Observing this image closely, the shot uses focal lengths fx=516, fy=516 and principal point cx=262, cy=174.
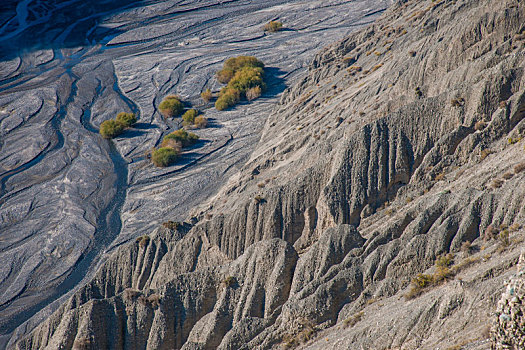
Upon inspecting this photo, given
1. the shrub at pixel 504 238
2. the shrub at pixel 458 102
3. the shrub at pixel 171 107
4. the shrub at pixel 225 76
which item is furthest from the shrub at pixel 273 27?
the shrub at pixel 504 238

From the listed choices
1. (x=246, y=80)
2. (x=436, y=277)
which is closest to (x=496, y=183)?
(x=436, y=277)

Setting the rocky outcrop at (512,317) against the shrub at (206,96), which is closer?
the rocky outcrop at (512,317)

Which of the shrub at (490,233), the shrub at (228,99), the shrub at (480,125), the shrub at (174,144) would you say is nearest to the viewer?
the shrub at (490,233)

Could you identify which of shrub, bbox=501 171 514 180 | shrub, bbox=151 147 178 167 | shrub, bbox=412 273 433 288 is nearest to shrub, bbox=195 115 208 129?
shrub, bbox=151 147 178 167

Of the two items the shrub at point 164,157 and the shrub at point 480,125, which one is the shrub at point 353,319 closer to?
the shrub at point 480,125

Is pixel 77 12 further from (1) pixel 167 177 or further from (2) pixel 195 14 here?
(1) pixel 167 177

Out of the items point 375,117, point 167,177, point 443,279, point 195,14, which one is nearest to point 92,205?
point 167,177

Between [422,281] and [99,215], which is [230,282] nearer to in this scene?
[422,281]
